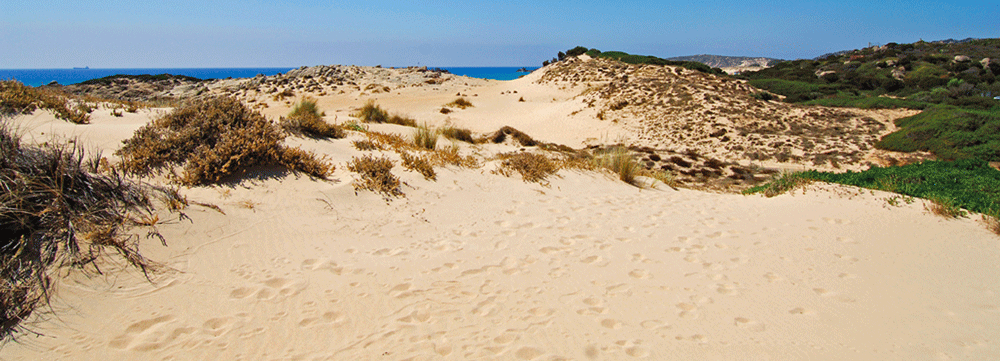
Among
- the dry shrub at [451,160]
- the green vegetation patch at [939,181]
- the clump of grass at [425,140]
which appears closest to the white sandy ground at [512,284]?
the green vegetation patch at [939,181]

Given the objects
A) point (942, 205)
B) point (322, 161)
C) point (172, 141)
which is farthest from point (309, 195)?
point (942, 205)

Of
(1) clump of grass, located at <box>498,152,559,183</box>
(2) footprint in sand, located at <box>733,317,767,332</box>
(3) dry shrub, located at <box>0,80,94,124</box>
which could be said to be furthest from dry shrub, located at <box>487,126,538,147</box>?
(2) footprint in sand, located at <box>733,317,767,332</box>

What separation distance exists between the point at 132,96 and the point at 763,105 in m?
33.4

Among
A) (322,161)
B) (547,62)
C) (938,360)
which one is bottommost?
(938,360)

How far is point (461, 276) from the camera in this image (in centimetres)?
384

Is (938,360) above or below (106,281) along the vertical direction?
below

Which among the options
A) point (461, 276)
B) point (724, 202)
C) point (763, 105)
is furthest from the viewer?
point (763, 105)

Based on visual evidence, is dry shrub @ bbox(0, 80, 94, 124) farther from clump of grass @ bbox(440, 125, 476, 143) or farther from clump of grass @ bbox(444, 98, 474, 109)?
clump of grass @ bbox(444, 98, 474, 109)

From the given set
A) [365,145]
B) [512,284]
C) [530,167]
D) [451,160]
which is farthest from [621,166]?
[512,284]

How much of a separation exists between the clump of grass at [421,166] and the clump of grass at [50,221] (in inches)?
129

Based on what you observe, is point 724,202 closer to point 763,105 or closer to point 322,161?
point 322,161

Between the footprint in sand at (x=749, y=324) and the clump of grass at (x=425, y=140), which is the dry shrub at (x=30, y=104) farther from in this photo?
the footprint in sand at (x=749, y=324)

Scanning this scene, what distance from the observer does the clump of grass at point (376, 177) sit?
5594mm

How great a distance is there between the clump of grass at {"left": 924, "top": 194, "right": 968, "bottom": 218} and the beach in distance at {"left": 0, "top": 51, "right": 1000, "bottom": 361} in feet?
0.15
